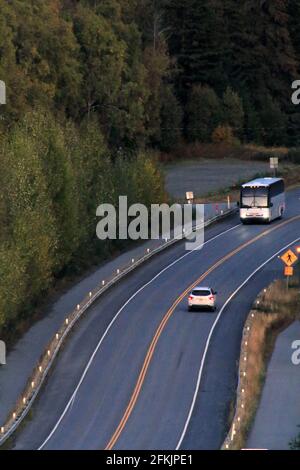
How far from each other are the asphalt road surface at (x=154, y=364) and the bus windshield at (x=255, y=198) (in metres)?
8.52

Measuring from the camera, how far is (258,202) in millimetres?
81688

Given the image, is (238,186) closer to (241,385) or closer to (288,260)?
(288,260)

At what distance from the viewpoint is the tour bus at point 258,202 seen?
8181 centimetres

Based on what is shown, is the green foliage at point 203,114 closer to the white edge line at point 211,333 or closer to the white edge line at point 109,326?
the white edge line at point 109,326

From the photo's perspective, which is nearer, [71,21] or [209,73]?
[71,21]

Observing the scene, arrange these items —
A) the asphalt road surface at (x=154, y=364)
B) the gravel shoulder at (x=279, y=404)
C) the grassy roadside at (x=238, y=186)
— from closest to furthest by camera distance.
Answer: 1. the gravel shoulder at (x=279, y=404)
2. the asphalt road surface at (x=154, y=364)
3. the grassy roadside at (x=238, y=186)

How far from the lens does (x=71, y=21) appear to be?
349 ft

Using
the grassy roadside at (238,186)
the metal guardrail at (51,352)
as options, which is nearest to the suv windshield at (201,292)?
the metal guardrail at (51,352)

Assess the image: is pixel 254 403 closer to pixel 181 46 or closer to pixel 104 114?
pixel 104 114

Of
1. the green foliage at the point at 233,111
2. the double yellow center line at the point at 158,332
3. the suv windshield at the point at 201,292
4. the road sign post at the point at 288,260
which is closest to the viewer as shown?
the double yellow center line at the point at 158,332

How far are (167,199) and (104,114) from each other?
2574 cm

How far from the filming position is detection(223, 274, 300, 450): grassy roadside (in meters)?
45.1

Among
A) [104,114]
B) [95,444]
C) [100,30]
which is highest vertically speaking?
[100,30]
